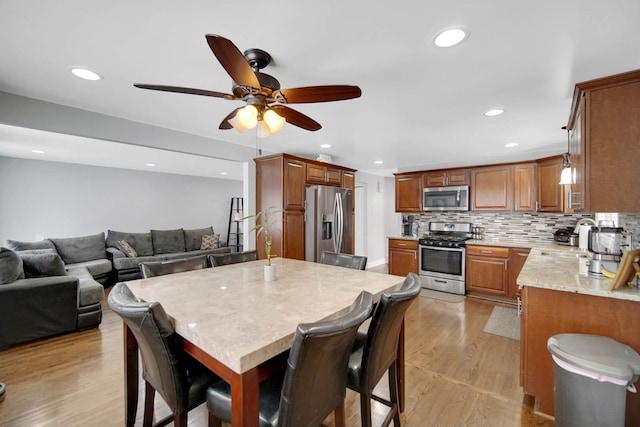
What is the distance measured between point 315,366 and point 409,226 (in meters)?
4.90

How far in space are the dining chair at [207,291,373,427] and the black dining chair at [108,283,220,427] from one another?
0.11 meters

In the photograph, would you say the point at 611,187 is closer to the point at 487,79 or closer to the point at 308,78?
the point at 487,79

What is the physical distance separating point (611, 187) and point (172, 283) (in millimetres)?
2790

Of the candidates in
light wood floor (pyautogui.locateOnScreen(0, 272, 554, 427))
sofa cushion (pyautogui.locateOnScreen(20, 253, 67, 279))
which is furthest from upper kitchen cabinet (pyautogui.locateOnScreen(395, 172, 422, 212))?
sofa cushion (pyautogui.locateOnScreen(20, 253, 67, 279))

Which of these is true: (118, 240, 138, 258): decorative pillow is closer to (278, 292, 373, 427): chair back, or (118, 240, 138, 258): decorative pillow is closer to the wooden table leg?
the wooden table leg

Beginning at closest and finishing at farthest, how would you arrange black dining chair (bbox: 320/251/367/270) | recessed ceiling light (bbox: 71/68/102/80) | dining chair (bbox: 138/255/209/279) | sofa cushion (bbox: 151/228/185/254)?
1. recessed ceiling light (bbox: 71/68/102/80)
2. dining chair (bbox: 138/255/209/279)
3. black dining chair (bbox: 320/251/367/270)
4. sofa cushion (bbox: 151/228/185/254)

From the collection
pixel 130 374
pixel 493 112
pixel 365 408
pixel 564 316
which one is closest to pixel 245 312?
pixel 365 408

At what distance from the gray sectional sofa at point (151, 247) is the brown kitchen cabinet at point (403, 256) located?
12.6 feet

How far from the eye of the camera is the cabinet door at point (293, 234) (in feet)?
12.2

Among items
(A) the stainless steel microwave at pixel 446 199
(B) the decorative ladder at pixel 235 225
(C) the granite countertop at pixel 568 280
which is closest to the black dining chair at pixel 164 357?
(C) the granite countertop at pixel 568 280

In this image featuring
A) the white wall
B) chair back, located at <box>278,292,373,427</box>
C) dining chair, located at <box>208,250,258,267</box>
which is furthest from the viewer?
the white wall

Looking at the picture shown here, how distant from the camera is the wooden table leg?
1539 mm

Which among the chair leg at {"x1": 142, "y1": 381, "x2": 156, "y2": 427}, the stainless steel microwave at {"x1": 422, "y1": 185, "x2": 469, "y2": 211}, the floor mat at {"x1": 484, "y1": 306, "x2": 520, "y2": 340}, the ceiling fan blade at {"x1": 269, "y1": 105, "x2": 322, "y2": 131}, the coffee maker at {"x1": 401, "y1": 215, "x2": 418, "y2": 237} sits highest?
the ceiling fan blade at {"x1": 269, "y1": 105, "x2": 322, "y2": 131}

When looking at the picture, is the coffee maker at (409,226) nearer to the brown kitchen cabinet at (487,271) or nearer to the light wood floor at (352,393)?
the brown kitchen cabinet at (487,271)
